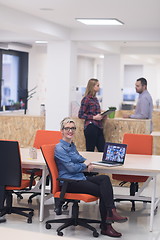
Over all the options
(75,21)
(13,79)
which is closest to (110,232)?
(75,21)

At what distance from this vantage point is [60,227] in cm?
512

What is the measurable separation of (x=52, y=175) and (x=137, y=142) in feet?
5.49

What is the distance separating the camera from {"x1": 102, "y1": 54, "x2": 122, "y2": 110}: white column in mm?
12352

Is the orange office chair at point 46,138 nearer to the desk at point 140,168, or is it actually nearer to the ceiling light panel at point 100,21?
the desk at point 140,168

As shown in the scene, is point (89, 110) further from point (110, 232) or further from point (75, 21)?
point (110, 232)

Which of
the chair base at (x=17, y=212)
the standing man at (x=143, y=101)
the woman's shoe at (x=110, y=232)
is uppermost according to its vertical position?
the standing man at (x=143, y=101)

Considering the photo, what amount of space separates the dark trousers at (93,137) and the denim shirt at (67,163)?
212 cm

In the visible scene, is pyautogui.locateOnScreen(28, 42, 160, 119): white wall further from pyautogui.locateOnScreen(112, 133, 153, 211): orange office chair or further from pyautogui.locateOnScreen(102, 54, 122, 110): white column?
pyautogui.locateOnScreen(112, 133, 153, 211): orange office chair

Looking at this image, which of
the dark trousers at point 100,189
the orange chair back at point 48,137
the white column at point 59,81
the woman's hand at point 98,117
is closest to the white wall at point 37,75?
the white column at point 59,81

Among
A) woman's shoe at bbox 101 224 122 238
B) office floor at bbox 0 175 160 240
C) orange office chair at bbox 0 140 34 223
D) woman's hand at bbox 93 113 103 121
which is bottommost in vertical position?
office floor at bbox 0 175 160 240

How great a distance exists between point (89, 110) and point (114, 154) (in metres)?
2.01

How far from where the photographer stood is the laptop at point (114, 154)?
212 inches

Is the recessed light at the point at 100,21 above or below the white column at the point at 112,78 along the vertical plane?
above

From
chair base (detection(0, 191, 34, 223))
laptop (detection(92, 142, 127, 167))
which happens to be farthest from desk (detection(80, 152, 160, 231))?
chair base (detection(0, 191, 34, 223))
